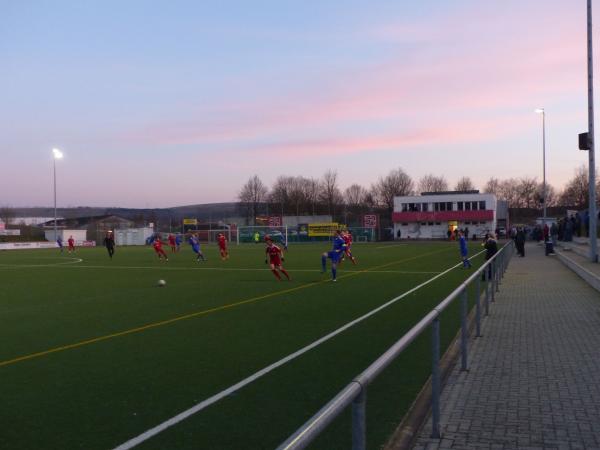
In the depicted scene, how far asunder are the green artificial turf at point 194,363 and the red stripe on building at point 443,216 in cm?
6977

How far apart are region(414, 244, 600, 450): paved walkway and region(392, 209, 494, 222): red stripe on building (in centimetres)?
7372

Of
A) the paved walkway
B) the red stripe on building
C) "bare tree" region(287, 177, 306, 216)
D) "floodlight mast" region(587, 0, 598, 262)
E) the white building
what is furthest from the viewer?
"bare tree" region(287, 177, 306, 216)

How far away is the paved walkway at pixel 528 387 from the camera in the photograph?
16.2 feet

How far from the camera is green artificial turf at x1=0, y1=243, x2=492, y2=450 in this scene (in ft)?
17.1

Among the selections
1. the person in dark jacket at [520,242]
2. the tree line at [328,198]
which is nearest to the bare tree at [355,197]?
the tree line at [328,198]

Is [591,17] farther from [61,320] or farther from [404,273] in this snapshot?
[61,320]

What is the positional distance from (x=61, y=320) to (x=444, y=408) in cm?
890

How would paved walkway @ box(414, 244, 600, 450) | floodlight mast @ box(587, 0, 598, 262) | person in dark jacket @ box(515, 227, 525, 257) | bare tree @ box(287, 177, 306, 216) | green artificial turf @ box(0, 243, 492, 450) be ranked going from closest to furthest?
paved walkway @ box(414, 244, 600, 450) < green artificial turf @ box(0, 243, 492, 450) < floodlight mast @ box(587, 0, 598, 262) < person in dark jacket @ box(515, 227, 525, 257) < bare tree @ box(287, 177, 306, 216)

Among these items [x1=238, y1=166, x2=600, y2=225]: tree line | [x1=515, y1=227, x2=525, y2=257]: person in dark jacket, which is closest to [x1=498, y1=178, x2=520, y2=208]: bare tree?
[x1=238, y1=166, x2=600, y2=225]: tree line

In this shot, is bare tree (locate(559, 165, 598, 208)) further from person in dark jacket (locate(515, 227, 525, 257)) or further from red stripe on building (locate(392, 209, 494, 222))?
person in dark jacket (locate(515, 227, 525, 257))

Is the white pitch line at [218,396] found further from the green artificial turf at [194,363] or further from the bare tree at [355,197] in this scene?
the bare tree at [355,197]

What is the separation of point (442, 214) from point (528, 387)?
3207 inches

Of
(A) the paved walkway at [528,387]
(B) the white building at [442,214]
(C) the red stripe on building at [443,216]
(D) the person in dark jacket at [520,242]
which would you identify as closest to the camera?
(A) the paved walkway at [528,387]

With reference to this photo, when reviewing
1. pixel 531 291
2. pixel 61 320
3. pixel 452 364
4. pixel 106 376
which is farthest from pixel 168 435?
pixel 531 291
